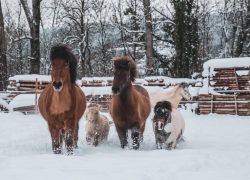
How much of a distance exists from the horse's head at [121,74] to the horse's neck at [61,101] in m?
1.10

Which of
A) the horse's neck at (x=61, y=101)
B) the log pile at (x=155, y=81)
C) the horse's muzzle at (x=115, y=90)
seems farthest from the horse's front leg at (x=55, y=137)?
the log pile at (x=155, y=81)

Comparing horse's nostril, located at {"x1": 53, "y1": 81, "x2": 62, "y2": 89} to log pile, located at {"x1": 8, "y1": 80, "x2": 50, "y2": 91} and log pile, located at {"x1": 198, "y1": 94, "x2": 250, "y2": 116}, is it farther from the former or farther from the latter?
log pile, located at {"x1": 8, "y1": 80, "x2": 50, "y2": 91}

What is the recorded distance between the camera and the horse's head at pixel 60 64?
772 cm

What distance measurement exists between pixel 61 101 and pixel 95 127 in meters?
2.17

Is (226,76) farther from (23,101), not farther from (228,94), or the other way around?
(23,101)

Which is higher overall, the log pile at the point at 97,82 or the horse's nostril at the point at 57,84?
the horse's nostril at the point at 57,84

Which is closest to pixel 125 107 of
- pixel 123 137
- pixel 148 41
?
pixel 123 137

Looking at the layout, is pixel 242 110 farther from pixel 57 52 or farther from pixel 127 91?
pixel 57 52

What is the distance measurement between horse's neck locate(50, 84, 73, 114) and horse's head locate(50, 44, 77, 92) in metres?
0.18

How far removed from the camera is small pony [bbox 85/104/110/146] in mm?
10070

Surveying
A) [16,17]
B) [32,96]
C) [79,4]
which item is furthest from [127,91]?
[16,17]

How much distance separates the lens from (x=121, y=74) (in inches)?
361

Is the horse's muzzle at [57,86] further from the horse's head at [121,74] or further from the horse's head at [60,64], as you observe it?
the horse's head at [121,74]

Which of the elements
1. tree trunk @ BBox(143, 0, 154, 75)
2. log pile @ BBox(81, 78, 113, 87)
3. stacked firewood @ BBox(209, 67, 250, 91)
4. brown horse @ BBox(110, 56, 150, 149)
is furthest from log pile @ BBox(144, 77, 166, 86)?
brown horse @ BBox(110, 56, 150, 149)
